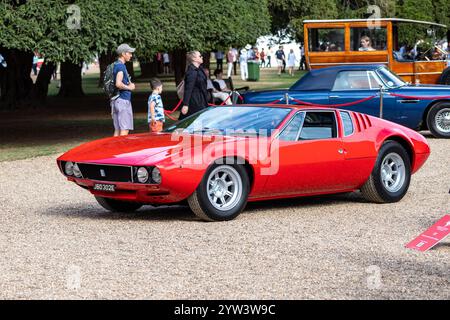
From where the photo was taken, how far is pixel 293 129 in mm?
10891

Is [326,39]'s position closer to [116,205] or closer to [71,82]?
[116,205]

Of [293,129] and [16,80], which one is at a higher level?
[293,129]

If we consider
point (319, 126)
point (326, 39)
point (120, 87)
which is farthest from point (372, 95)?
point (319, 126)

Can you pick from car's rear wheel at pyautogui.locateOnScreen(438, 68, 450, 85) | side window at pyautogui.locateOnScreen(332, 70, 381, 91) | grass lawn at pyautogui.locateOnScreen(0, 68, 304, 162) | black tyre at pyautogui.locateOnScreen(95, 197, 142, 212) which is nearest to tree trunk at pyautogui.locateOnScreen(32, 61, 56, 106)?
grass lawn at pyautogui.locateOnScreen(0, 68, 304, 162)

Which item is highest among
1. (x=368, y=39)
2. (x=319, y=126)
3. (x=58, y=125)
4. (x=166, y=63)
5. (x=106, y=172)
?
(x=368, y=39)

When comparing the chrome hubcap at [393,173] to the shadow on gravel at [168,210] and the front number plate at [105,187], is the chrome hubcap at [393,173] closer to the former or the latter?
the shadow on gravel at [168,210]

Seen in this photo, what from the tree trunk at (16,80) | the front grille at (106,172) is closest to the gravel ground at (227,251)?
the front grille at (106,172)

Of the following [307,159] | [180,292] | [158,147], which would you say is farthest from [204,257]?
[307,159]

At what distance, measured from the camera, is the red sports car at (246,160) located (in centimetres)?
995

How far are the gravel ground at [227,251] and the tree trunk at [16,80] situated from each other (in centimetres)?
2190

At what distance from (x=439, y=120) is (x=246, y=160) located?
1034cm

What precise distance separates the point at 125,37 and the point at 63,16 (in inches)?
67.6

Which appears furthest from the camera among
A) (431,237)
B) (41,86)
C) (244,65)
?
(244,65)

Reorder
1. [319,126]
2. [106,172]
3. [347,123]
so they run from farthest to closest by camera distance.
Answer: [347,123] < [319,126] < [106,172]
